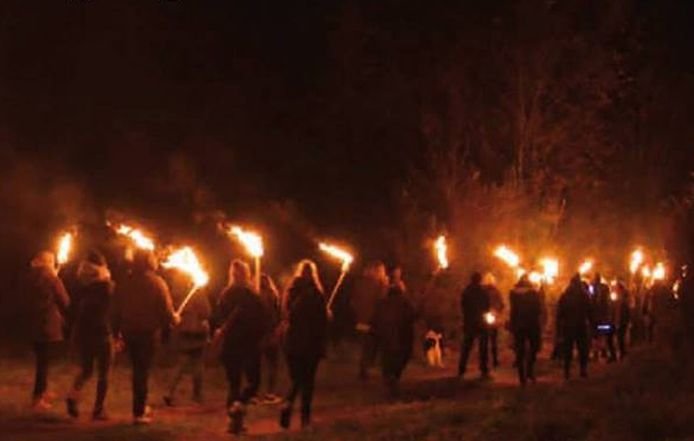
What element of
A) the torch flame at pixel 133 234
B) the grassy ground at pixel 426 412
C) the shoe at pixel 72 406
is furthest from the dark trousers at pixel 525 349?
the shoe at pixel 72 406

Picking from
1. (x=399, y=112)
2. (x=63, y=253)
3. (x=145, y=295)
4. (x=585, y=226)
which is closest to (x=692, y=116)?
(x=585, y=226)

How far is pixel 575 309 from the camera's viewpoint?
71.3ft

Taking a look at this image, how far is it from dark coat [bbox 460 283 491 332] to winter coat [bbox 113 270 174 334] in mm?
7304

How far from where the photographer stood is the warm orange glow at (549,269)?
33594 mm

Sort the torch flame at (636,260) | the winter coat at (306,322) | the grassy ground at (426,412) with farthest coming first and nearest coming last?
the torch flame at (636,260)
the winter coat at (306,322)
the grassy ground at (426,412)

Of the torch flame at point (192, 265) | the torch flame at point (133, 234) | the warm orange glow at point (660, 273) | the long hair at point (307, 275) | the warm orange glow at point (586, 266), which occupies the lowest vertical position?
the long hair at point (307, 275)

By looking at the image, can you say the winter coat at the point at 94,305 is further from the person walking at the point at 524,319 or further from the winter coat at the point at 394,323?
the person walking at the point at 524,319

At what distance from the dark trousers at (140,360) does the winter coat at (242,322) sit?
36.4 inches

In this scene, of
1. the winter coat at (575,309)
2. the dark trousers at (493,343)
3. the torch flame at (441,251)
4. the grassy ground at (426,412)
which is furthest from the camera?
the torch flame at (441,251)

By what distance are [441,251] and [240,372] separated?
48.2 feet

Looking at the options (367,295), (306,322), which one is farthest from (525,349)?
(306,322)

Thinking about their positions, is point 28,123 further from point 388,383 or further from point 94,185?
point 388,383

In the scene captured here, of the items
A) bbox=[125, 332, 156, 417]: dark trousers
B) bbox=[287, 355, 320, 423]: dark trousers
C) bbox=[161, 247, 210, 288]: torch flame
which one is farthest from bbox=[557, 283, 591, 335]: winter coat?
bbox=[125, 332, 156, 417]: dark trousers

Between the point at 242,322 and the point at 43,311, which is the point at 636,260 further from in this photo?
the point at 242,322
